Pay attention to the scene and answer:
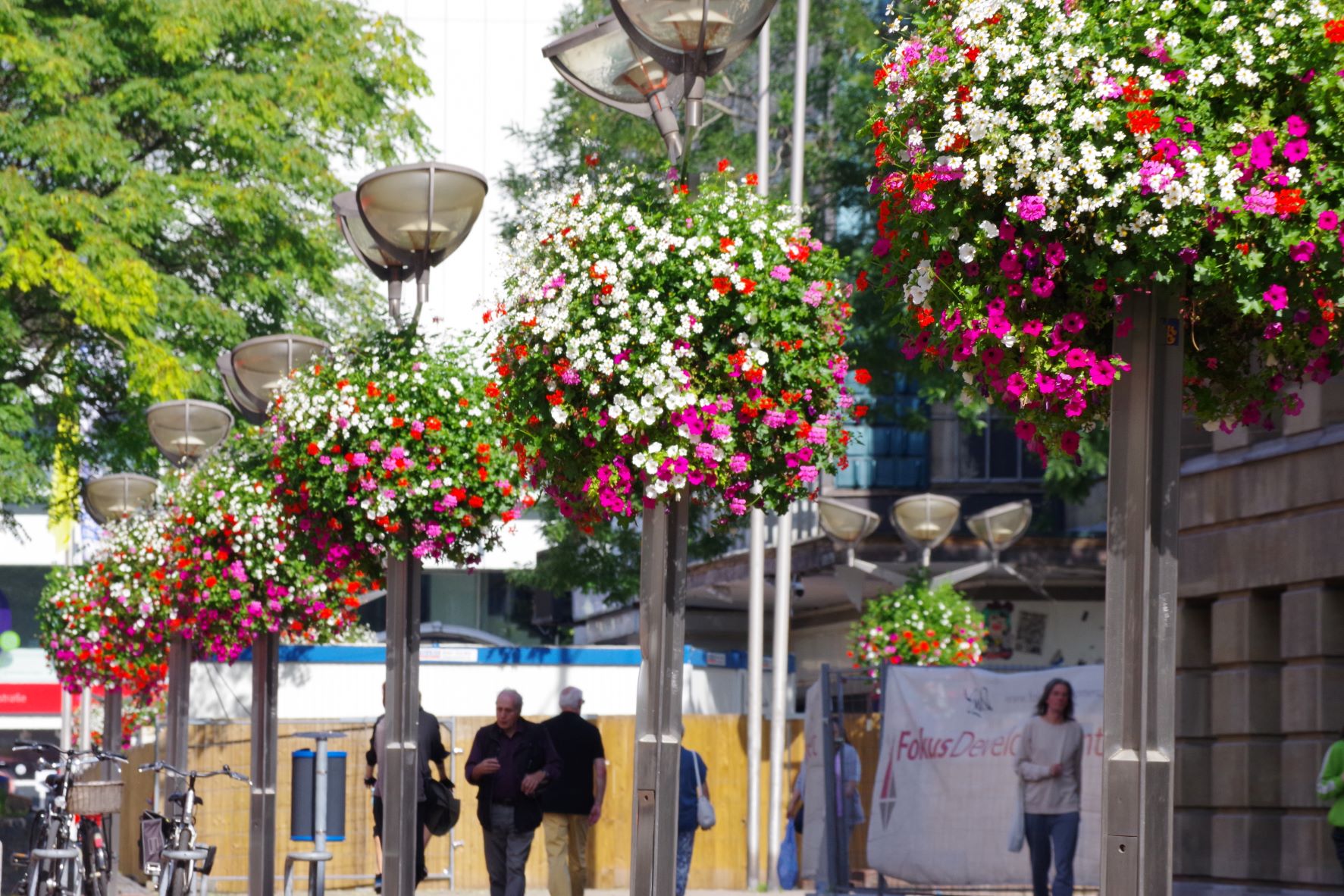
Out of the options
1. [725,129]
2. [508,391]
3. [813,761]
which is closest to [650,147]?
[725,129]

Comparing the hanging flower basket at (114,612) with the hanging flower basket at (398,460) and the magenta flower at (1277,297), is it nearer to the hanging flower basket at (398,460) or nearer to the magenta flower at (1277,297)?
the hanging flower basket at (398,460)

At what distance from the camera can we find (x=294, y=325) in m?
23.7

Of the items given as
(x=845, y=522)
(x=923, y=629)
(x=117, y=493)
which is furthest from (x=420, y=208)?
(x=923, y=629)

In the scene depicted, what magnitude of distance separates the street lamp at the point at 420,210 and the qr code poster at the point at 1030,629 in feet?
81.6

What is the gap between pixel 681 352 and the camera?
8242 mm

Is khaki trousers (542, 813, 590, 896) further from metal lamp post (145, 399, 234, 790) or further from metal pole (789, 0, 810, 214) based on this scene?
metal pole (789, 0, 810, 214)

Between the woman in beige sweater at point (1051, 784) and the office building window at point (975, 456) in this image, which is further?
the office building window at point (975, 456)

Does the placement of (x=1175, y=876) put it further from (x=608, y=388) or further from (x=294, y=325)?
(x=294, y=325)

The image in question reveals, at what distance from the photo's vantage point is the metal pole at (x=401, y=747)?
10.8 metres

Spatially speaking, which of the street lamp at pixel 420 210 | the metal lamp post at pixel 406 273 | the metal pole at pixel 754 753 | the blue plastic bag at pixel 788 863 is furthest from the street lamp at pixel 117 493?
the street lamp at pixel 420 210

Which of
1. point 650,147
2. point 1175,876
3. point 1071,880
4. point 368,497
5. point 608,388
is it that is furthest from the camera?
point 650,147

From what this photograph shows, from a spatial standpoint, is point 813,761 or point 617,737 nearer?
point 813,761

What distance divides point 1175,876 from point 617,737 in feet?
22.6

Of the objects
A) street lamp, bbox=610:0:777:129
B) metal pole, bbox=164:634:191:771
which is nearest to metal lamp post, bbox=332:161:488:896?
street lamp, bbox=610:0:777:129
